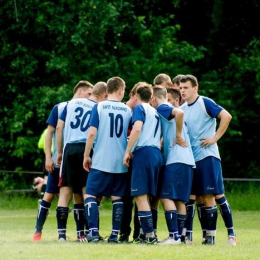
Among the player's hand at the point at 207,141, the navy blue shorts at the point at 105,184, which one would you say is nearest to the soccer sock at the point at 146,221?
the navy blue shorts at the point at 105,184

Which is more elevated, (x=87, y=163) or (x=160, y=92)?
(x=160, y=92)

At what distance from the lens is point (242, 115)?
91.2 ft

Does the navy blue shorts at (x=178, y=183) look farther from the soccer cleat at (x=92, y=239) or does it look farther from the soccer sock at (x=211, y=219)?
the soccer cleat at (x=92, y=239)

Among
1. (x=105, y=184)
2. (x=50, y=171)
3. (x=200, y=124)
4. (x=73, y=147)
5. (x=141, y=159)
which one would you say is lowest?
(x=105, y=184)

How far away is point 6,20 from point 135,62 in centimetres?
349

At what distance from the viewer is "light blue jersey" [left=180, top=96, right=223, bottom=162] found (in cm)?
1227

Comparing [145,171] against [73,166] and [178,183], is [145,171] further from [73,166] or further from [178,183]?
[73,166]

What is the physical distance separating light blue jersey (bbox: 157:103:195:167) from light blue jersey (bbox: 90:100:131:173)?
44cm

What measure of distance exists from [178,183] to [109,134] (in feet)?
3.27

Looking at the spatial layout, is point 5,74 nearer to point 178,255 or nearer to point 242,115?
point 242,115

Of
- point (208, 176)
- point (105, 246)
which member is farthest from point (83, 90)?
point (105, 246)

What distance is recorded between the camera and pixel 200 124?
486 inches

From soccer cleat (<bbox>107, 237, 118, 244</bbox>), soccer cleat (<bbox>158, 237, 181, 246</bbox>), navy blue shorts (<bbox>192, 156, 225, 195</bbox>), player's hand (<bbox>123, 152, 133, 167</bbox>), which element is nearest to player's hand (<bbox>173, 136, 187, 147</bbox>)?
navy blue shorts (<bbox>192, 156, 225, 195</bbox>)

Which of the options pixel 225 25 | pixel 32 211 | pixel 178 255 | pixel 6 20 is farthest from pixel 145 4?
pixel 178 255
